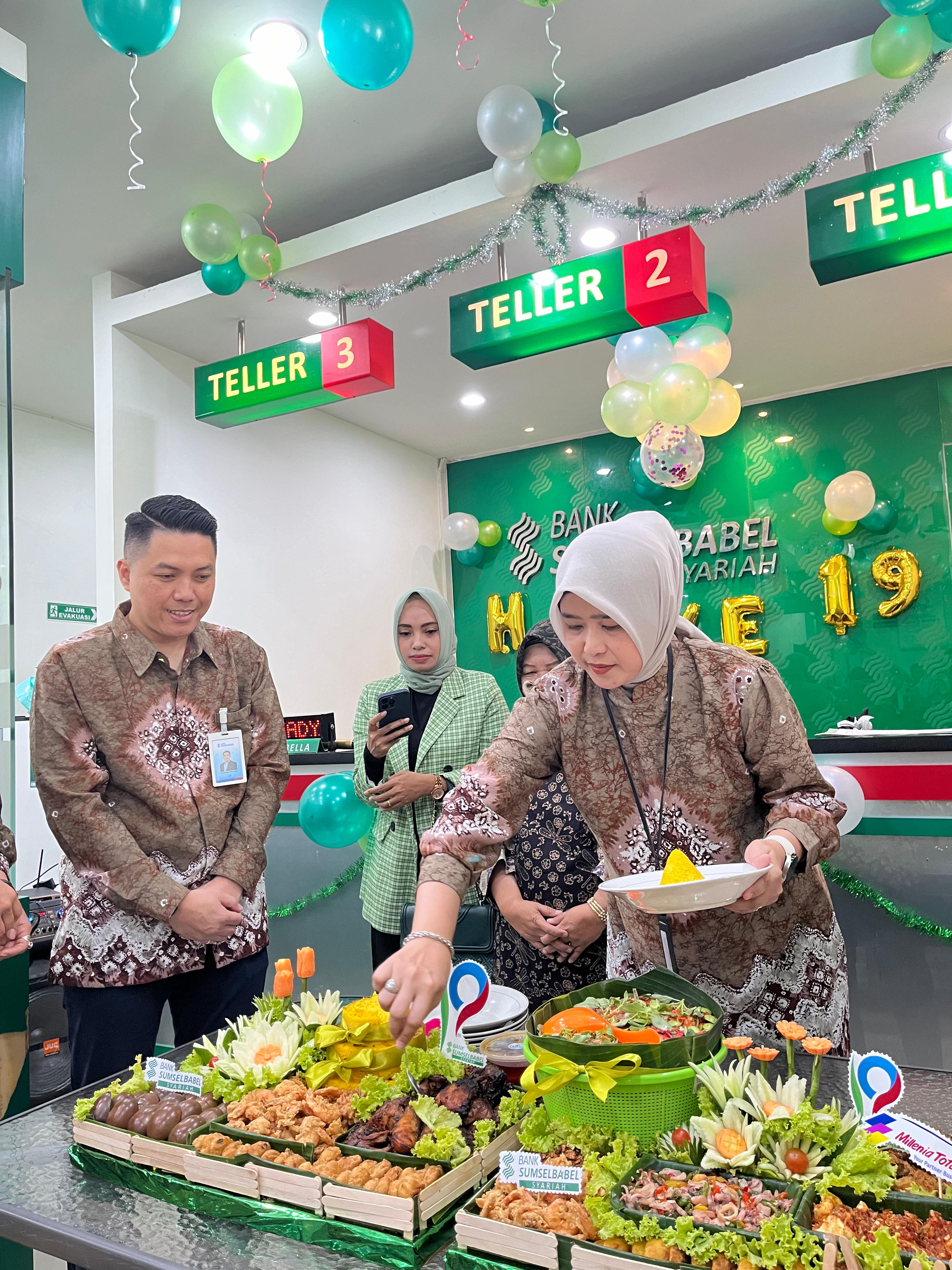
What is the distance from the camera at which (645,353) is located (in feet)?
12.0

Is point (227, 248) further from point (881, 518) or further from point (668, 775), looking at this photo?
point (881, 518)

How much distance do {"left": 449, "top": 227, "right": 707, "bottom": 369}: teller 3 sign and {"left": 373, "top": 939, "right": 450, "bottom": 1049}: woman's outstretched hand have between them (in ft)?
8.35

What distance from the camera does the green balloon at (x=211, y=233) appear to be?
3430 mm

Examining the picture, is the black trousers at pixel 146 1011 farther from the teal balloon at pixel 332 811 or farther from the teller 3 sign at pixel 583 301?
the teller 3 sign at pixel 583 301

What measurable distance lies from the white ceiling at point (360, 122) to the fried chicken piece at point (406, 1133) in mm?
3127

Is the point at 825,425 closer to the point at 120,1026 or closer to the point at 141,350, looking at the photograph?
the point at 141,350

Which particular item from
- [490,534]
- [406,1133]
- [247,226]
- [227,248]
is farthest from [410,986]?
[490,534]

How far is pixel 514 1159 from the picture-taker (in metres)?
0.99

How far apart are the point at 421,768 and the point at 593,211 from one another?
7.83 feet

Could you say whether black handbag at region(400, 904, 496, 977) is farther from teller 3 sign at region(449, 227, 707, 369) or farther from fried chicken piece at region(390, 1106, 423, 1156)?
teller 3 sign at region(449, 227, 707, 369)

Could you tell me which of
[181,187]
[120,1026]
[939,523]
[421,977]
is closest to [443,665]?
[120,1026]

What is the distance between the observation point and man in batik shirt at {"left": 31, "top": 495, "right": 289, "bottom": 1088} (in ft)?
6.03

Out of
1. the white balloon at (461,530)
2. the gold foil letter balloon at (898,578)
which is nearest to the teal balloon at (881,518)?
the gold foil letter balloon at (898,578)

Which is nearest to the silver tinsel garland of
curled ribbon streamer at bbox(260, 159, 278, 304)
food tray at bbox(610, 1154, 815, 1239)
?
curled ribbon streamer at bbox(260, 159, 278, 304)
